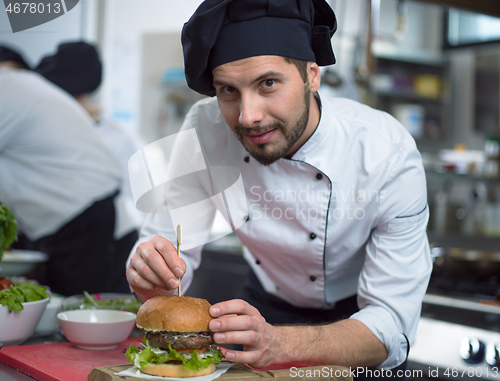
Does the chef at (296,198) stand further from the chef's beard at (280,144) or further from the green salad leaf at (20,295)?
the green salad leaf at (20,295)

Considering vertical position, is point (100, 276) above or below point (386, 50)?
below

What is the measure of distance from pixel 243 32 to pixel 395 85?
4.36 m

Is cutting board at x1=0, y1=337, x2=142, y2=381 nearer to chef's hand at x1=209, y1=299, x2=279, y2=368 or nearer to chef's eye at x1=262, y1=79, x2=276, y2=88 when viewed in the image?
chef's hand at x1=209, y1=299, x2=279, y2=368

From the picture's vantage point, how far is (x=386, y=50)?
17.0ft

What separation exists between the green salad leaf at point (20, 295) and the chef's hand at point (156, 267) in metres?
0.27

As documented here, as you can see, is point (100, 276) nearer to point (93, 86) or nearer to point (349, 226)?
point (93, 86)

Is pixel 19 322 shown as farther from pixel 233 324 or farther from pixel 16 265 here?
pixel 16 265

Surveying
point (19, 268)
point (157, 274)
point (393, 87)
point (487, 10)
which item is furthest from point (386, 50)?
point (157, 274)

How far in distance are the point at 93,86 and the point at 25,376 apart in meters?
2.37

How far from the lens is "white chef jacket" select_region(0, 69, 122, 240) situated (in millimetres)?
2211

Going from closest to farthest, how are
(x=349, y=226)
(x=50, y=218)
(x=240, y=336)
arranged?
(x=240, y=336) → (x=349, y=226) → (x=50, y=218)

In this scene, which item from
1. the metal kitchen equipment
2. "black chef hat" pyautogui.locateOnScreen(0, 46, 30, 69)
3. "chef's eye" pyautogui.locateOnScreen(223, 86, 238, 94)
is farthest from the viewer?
"black chef hat" pyautogui.locateOnScreen(0, 46, 30, 69)

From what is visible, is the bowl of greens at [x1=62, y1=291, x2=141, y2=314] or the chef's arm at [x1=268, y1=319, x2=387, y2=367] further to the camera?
the bowl of greens at [x1=62, y1=291, x2=141, y2=314]

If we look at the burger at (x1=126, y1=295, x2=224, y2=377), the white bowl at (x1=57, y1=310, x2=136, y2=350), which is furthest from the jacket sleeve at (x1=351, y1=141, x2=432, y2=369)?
the white bowl at (x1=57, y1=310, x2=136, y2=350)
